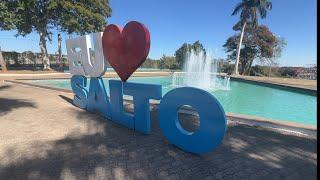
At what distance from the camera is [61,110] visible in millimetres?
9133

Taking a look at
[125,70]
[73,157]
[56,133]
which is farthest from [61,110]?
[73,157]

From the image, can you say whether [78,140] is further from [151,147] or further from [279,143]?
[279,143]

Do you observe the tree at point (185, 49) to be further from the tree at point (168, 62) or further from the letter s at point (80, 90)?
the letter s at point (80, 90)

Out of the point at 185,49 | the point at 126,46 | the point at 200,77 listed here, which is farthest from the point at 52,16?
the point at 185,49

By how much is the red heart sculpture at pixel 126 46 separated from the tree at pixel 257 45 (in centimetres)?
3103

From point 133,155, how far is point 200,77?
19.0 m

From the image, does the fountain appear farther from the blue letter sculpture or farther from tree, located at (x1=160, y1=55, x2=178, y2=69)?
tree, located at (x1=160, y1=55, x2=178, y2=69)

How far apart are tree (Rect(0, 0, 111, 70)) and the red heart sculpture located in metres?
19.6

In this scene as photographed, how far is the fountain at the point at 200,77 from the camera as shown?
71.0 ft

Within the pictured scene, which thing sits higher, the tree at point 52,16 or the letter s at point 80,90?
the tree at point 52,16

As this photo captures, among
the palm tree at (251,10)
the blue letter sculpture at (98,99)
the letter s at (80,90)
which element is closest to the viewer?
the blue letter sculpture at (98,99)

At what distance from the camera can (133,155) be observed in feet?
16.7

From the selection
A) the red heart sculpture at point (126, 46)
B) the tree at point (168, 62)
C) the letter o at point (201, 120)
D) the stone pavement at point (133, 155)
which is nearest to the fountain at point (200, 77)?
the red heart sculpture at point (126, 46)

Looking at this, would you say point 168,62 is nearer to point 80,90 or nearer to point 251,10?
point 251,10
